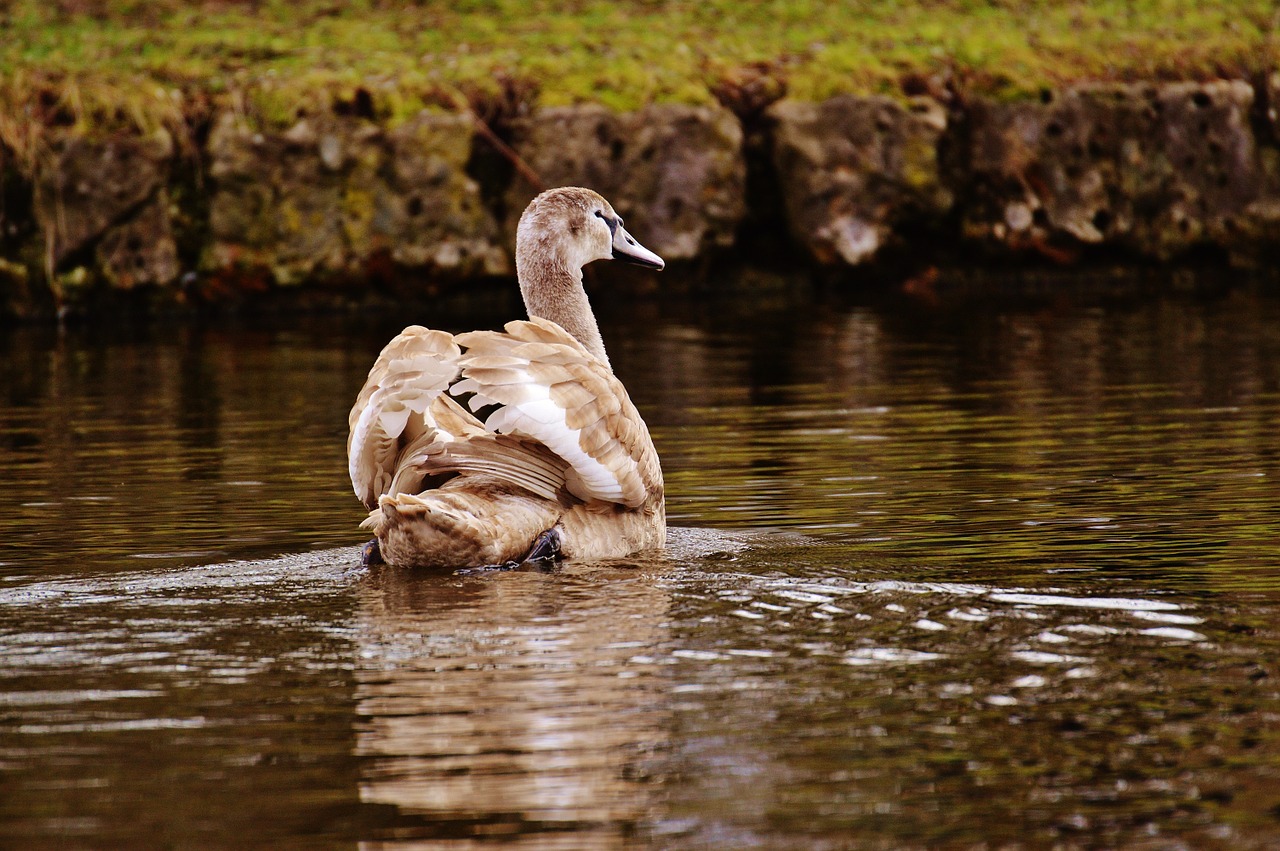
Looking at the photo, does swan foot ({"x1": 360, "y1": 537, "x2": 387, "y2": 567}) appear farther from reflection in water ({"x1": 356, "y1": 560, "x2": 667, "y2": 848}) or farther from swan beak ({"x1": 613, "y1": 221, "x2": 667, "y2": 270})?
swan beak ({"x1": 613, "y1": 221, "x2": 667, "y2": 270})

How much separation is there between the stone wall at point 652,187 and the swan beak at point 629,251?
43.1 ft

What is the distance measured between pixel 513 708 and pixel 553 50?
20583 mm

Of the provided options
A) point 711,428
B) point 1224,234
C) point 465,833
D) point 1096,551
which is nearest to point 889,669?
point 465,833

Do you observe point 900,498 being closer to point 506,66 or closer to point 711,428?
point 711,428

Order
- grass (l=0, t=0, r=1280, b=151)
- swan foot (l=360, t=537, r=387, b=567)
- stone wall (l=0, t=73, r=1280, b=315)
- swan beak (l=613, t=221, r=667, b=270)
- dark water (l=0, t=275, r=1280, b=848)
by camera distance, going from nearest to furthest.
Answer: dark water (l=0, t=275, r=1280, b=848) → swan foot (l=360, t=537, r=387, b=567) → swan beak (l=613, t=221, r=667, b=270) → stone wall (l=0, t=73, r=1280, b=315) → grass (l=0, t=0, r=1280, b=151)

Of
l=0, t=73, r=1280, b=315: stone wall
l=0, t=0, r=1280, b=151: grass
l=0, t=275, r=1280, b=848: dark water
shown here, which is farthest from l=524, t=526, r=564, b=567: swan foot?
l=0, t=0, r=1280, b=151: grass

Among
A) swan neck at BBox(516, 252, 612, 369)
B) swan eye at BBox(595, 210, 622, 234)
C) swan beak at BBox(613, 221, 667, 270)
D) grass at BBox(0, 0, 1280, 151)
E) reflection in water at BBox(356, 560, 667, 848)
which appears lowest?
reflection in water at BBox(356, 560, 667, 848)

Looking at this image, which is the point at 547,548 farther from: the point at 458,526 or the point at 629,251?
the point at 629,251

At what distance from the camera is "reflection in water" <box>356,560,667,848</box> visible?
4.42 meters

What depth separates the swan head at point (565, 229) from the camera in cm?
945

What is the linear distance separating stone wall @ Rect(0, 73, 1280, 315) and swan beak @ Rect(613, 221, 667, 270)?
13.2 m

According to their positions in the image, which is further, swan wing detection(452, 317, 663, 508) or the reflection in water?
swan wing detection(452, 317, 663, 508)

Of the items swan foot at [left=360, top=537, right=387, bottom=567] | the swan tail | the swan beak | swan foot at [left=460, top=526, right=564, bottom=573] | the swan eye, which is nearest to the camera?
the swan tail

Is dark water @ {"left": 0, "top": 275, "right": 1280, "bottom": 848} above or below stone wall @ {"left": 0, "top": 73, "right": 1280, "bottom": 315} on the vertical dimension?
below
